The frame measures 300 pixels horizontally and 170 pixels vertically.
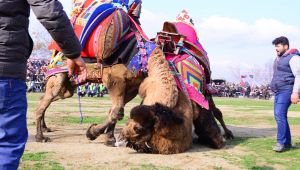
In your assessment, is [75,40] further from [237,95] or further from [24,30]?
[237,95]

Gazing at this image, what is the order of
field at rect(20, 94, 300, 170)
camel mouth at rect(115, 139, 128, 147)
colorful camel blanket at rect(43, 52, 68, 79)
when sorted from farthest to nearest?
colorful camel blanket at rect(43, 52, 68, 79), camel mouth at rect(115, 139, 128, 147), field at rect(20, 94, 300, 170)

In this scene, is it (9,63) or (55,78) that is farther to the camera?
(55,78)

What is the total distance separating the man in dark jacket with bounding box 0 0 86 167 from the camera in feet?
10.1

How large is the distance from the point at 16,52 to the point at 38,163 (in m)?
2.51

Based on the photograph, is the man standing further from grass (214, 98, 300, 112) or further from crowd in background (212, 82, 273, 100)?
crowd in background (212, 82, 273, 100)

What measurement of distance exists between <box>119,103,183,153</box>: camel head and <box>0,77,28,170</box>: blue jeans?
8.93 ft

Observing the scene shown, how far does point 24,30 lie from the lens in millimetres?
3246

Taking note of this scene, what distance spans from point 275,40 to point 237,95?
49862mm

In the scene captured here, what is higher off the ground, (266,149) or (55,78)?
(55,78)

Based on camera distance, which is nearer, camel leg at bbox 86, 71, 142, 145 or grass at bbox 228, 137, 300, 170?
grass at bbox 228, 137, 300, 170

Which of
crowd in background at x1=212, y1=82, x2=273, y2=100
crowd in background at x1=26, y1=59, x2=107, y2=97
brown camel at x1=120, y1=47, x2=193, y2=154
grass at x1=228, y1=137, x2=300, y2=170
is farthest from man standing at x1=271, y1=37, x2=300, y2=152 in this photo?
crowd in background at x1=212, y1=82, x2=273, y2=100

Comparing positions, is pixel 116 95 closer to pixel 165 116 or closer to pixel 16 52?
pixel 165 116

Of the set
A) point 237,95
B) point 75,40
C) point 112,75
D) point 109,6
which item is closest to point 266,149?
point 112,75

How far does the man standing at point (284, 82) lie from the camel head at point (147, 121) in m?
2.05
